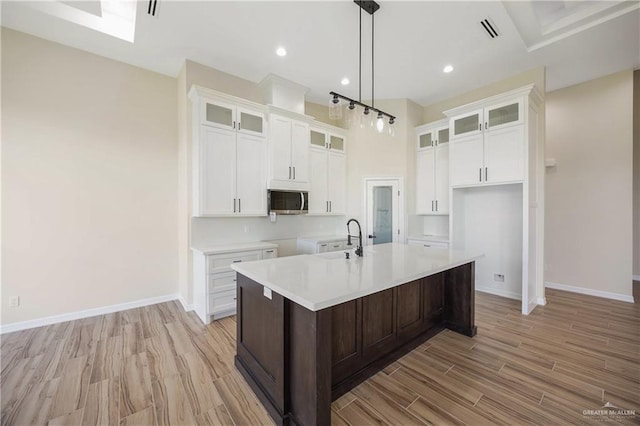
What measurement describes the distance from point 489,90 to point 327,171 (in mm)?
3116

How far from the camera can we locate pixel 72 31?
3.03m

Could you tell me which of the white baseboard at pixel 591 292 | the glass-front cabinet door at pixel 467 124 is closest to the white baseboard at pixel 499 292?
the white baseboard at pixel 591 292

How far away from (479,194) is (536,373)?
2912 mm

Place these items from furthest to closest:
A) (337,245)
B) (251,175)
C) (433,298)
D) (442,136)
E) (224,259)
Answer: (442,136)
(337,245)
(251,175)
(224,259)
(433,298)

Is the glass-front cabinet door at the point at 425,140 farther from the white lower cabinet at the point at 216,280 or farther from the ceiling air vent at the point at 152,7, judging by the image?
→ the ceiling air vent at the point at 152,7

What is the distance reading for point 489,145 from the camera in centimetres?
379

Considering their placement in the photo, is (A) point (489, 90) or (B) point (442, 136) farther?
(B) point (442, 136)

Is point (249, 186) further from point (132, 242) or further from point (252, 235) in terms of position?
point (132, 242)

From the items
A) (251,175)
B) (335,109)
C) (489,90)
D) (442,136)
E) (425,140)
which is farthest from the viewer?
(425,140)

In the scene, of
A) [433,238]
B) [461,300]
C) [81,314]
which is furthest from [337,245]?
[81,314]

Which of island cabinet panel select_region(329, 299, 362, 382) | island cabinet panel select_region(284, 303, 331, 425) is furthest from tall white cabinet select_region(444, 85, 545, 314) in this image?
island cabinet panel select_region(284, 303, 331, 425)

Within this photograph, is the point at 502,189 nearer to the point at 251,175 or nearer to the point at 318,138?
the point at 318,138

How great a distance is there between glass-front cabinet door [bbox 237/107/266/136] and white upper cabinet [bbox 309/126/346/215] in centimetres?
99

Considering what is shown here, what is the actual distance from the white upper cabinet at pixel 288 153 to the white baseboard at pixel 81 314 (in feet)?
8.06
